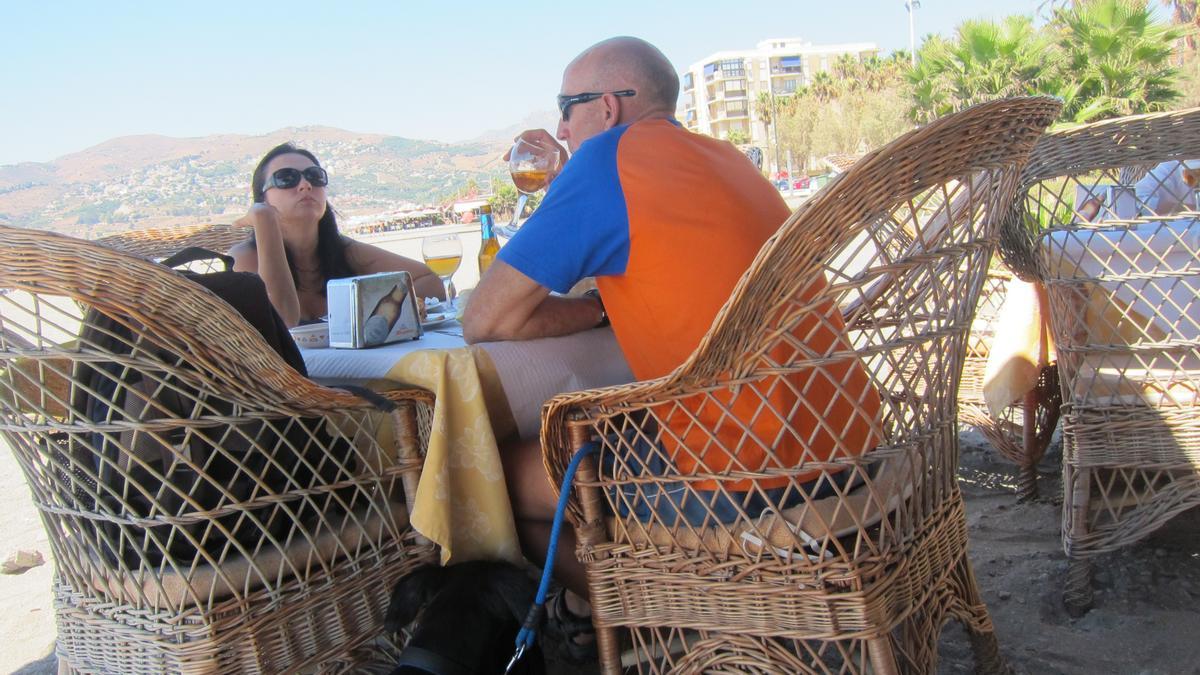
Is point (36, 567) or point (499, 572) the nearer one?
point (499, 572)

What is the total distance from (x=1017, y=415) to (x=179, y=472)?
9.20ft

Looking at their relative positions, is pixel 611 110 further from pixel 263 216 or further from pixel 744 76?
pixel 744 76

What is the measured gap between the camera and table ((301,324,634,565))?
5.17 feet

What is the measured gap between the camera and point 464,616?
5.02 ft

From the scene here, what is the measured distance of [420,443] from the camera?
167 cm

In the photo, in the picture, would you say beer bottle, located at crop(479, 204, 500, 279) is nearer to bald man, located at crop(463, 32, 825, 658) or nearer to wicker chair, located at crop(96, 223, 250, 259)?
bald man, located at crop(463, 32, 825, 658)

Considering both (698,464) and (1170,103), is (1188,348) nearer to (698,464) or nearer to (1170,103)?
(698,464)

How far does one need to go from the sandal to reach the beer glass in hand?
3.66ft

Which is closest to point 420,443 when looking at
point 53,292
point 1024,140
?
point 53,292

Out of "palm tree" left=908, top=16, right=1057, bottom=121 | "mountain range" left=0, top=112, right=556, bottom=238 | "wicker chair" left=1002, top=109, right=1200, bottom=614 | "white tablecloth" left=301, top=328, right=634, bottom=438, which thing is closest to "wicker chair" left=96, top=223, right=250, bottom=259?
"white tablecloth" left=301, top=328, right=634, bottom=438

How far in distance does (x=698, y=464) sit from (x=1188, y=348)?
1.44 metres

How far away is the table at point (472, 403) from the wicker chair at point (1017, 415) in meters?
1.68

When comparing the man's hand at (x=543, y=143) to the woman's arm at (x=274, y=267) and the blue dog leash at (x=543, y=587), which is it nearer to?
the woman's arm at (x=274, y=267)

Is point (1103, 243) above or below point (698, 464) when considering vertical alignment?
above
